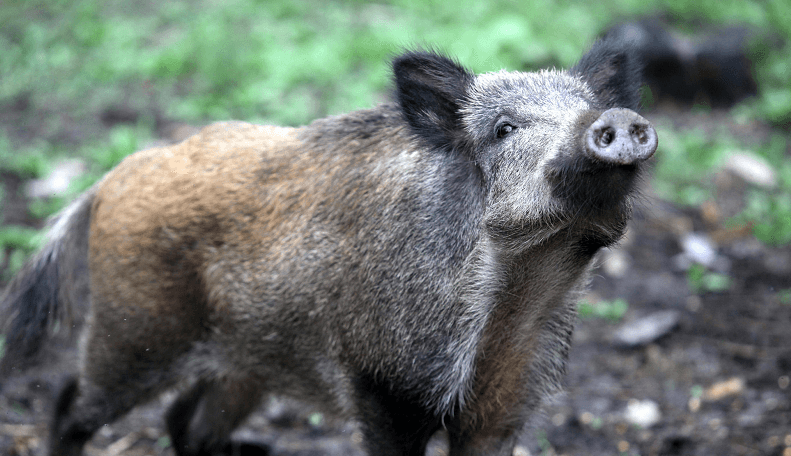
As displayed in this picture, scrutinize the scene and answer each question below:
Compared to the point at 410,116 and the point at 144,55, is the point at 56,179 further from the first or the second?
the point at 410,116

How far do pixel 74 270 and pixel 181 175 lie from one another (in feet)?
4.04

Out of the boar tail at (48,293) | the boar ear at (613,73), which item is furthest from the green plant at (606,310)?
the boar tail at (48,293)

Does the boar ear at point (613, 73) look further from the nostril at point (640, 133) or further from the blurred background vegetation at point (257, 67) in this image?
the blurred background vegetation at point (257, 67)

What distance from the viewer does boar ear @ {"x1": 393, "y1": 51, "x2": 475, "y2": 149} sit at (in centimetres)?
340

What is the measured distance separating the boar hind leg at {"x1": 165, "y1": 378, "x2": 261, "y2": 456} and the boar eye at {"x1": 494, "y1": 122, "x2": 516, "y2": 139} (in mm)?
2407

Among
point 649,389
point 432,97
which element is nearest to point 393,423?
point 432,97

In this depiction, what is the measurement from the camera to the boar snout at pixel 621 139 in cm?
251

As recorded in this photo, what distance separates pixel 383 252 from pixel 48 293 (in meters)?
2.50

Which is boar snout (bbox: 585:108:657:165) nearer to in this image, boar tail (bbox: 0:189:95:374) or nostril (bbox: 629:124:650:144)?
nostril (bbox: 629:124:650:144)

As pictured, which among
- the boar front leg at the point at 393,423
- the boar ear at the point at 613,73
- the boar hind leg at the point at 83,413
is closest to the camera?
the boar front leg at the point at 393,423

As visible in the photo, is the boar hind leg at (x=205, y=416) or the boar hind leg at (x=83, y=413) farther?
→ the boar hind leg at (x=205, y=416)

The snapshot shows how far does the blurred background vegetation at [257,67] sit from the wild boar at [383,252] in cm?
288

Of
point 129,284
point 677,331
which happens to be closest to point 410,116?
point 129,284

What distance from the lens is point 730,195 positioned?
300 inches
